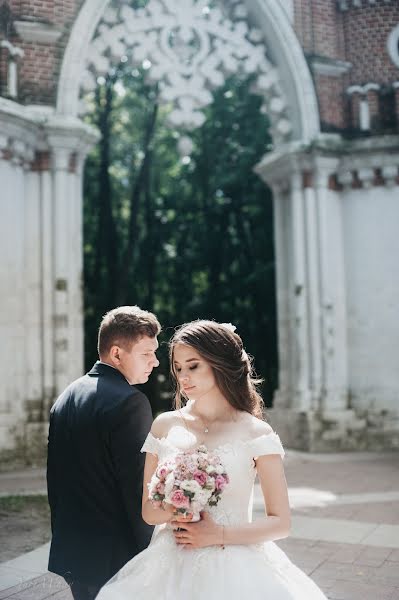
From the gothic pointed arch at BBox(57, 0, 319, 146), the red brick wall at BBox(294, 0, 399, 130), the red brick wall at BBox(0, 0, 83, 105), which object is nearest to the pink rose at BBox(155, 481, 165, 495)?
the red brick wall at BBox(0, 0, 83, 105)

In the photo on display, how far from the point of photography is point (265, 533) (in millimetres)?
2131

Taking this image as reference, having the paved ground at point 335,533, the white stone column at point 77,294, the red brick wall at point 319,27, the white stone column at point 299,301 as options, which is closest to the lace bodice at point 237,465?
the paved ground at point 335,533

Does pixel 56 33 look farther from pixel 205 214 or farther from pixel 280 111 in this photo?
pixel 205 214

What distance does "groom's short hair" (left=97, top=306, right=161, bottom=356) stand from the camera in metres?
2.50

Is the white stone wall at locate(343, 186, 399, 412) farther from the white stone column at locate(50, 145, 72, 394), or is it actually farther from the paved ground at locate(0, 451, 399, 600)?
the white stone column at locate(50, 145, 72, 394)

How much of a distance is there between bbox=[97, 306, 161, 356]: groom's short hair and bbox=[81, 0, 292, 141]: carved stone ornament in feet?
25.1

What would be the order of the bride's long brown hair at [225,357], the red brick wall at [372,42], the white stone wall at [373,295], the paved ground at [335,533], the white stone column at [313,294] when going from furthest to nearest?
the red brick wall at [372,42] < the white stone wall at [373,295] < the white stone column at [313,294] < the paved ground at [335,533] < the bride's long brown hair at [225,357]

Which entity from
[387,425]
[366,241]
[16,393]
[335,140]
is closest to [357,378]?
[387,425]

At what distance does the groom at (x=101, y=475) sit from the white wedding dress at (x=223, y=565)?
125 mm

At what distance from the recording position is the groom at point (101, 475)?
2365 millimetres

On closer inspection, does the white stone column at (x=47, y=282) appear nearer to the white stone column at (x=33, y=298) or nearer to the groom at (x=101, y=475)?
the white stone column at (x=33, y=298)

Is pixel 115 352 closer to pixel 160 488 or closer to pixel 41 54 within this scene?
pixel 160 488

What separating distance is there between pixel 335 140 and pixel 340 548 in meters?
7.24

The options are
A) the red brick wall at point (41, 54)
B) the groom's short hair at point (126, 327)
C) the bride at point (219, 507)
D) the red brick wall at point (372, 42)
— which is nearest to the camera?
the bride at point (219, 507)
